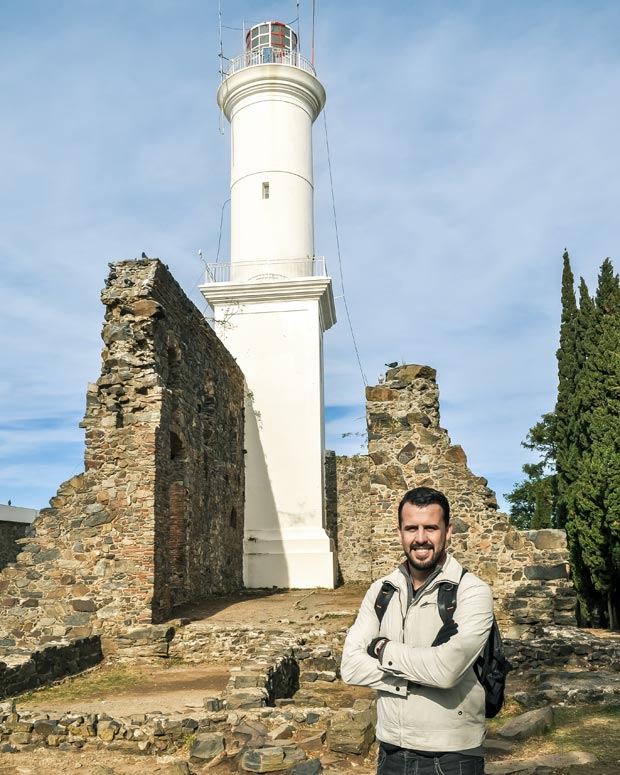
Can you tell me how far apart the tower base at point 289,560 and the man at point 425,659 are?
572 inches

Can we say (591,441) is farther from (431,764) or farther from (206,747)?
(431,764)

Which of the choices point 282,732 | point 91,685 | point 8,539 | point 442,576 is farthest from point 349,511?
point 442,576

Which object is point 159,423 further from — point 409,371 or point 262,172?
point 262,172

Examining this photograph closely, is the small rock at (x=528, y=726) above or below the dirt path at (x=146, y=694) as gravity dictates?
above

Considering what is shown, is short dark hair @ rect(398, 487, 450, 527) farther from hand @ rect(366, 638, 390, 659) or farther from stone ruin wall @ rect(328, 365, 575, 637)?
stone ruin wall @ rect(328, 365, 575, 637)

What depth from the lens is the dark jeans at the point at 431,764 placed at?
266 centimetres

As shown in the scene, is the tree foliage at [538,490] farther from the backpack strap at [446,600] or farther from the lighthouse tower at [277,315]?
the backpack strap at [446,600]

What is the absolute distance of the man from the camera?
105 inches

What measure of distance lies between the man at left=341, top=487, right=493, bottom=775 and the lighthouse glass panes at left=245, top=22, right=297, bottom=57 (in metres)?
21.7

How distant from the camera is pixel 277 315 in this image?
18.8 metres

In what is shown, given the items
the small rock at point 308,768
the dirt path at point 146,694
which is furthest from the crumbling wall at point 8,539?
the small rock at point 308,768

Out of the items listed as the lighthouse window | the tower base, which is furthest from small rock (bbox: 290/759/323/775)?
the lighthouse window

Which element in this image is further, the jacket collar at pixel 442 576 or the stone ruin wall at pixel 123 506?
the stone ruin wall at pixel 123 506

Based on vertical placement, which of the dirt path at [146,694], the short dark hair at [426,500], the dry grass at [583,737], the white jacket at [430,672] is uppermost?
the short dark hair at [426,500]
